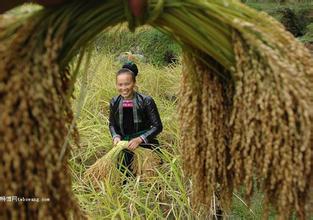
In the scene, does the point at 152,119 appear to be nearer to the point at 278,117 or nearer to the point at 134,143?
the point at 134,143

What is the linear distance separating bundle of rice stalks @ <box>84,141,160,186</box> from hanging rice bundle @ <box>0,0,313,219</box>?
2.36 metres

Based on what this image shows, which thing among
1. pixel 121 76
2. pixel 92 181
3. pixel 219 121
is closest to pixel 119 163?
pixel 92 181

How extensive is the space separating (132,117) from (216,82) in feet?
9.27

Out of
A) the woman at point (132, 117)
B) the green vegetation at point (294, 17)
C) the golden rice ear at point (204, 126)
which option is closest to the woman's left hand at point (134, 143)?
the woman at point (132, 117)

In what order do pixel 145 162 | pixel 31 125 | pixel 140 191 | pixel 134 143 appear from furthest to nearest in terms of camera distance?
pixel 134 143 → pixel 145 162 → pixel 140 191 → pixel 31 125

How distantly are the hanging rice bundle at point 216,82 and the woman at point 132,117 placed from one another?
9.04 ft

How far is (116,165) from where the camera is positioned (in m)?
3.65

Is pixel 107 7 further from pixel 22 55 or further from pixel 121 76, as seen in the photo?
pixel 121 76

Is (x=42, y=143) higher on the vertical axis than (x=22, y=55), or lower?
lower

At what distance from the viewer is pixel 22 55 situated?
37.8 inches

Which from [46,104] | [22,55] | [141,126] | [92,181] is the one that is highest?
[22,55]

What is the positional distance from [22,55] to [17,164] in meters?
0.23

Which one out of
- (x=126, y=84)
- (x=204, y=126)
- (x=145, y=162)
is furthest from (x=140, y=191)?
(x=204, y=126)

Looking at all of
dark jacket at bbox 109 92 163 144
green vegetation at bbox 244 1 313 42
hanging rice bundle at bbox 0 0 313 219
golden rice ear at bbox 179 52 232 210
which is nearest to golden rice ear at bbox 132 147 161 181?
dark jacket at bbox 109 92 163 144
